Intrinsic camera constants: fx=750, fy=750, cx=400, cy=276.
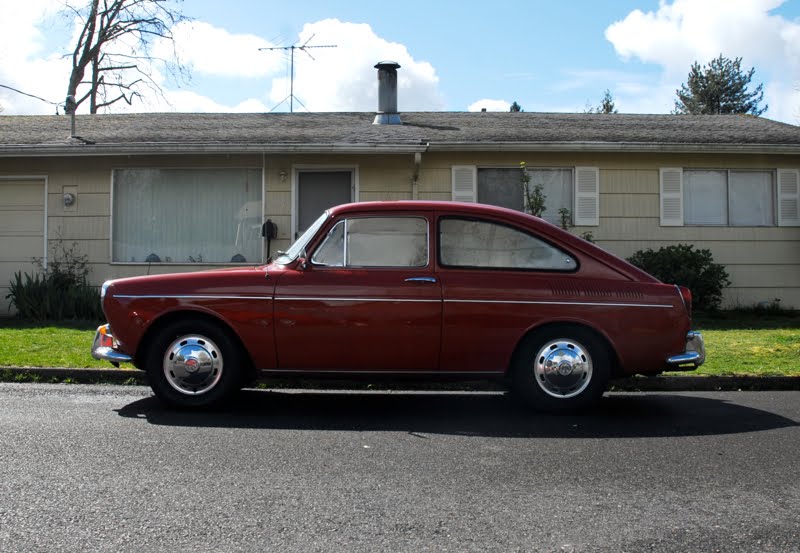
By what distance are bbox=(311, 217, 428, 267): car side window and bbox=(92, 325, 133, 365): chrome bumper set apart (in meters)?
1.67

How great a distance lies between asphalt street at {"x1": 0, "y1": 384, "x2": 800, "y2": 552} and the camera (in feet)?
10.6

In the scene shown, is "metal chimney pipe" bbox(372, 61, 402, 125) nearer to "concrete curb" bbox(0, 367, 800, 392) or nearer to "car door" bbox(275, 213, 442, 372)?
"concrete curb" bbox(0, 367, 800, 392)

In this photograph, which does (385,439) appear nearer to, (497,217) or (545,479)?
(545,479)

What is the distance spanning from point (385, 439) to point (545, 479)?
128 cm

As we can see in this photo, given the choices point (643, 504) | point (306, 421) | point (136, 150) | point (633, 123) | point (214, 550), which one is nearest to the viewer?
point (214, 550)

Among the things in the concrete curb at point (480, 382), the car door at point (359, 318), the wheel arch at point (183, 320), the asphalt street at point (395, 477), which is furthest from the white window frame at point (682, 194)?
the wheel arch at point (183, 320)

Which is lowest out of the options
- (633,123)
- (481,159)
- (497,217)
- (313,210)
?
(497,217)

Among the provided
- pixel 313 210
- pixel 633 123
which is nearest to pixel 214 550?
pixel 313 210

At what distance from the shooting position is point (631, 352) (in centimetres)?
574

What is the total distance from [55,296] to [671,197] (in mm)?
10257

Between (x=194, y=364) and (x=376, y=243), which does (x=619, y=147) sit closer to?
(x=376, y=243)

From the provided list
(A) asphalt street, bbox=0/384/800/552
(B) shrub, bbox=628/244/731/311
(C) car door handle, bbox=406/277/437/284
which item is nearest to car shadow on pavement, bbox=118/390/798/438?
(A) asphalt street, bbox=0/384/800/552

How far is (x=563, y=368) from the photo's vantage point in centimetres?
570

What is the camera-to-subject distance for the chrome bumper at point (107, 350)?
230 inches
